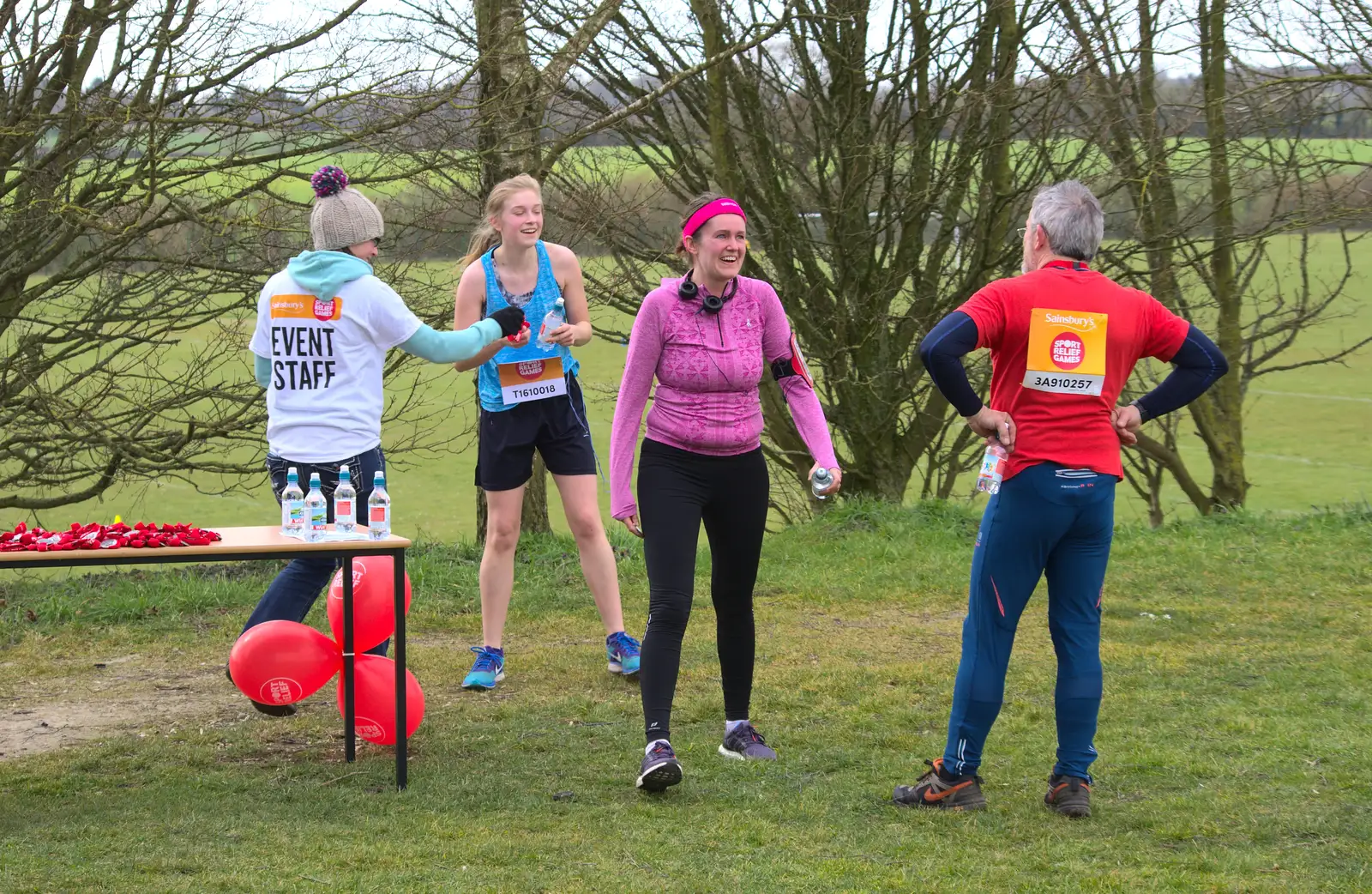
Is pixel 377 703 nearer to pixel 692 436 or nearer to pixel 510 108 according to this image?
pixel 692 436

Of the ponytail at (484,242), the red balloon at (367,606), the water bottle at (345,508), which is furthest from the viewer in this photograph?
the ponytail at (484,242)

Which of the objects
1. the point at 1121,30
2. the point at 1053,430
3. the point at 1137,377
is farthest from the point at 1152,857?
the point at 1137,377

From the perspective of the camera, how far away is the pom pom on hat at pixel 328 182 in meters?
4.74

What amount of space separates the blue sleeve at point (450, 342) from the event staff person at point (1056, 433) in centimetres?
154

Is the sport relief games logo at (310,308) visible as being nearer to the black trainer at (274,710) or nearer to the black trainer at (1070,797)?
the black trainer at (274,710)

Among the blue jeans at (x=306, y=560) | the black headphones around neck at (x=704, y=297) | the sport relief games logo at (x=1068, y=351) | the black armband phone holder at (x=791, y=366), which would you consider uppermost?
the black headphones around neck at (x=704, y=297)

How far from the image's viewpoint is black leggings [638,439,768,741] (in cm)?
443

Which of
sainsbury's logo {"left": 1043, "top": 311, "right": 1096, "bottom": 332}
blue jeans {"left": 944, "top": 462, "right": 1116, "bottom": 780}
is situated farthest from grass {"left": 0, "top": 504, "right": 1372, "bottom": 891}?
sainsbury's logo {"left": 1043, "top": 311, "right": 1096, "bottom": 332}

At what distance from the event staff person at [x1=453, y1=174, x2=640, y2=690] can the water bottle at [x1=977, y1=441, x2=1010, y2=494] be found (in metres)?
2.08

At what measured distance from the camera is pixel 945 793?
4.18m

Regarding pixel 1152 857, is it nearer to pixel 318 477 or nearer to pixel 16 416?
pixel 318 477

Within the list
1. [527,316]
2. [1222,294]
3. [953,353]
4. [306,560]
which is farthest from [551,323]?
[1222,294]

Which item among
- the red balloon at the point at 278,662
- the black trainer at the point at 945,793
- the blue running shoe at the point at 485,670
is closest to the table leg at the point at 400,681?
the red balloon at the point at 278,662

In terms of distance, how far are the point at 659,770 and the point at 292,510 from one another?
4.62 feet
